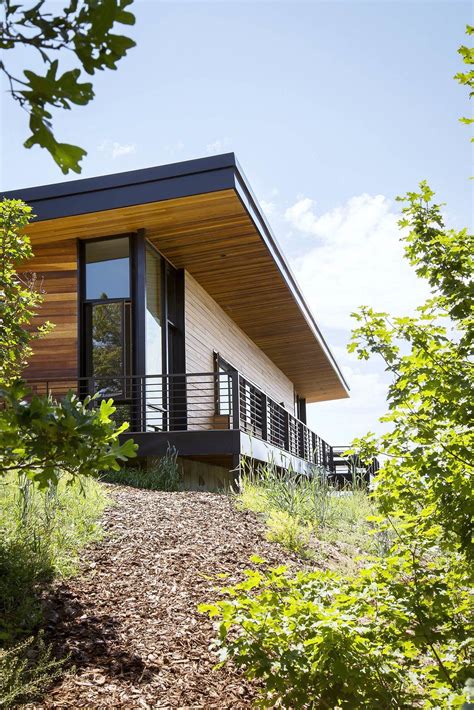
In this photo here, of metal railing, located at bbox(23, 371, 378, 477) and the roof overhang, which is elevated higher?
the roof overhang

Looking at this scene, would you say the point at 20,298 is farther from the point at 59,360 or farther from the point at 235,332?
the point at 235,332

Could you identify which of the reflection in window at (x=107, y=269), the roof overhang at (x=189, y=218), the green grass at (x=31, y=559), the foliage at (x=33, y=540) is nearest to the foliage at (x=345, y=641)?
the green grass at (x=31, y=559)

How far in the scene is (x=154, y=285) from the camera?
1057cm

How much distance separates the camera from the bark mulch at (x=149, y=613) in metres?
3.17

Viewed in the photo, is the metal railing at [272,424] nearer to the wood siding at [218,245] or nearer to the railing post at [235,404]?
the railing post at [235,404]

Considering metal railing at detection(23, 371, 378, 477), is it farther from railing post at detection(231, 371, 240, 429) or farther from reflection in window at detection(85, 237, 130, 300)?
reflection in window at detection(85, 237, 130, 300)

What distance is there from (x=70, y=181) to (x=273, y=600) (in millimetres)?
7954

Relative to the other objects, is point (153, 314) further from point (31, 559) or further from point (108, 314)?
point (31, 559)

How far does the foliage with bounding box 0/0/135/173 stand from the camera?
130 centimetres

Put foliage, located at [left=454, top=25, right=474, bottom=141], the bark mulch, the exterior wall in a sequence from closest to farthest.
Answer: foliage, located at [left=454, top=25, right=474, bottom=141] < the bark mulch < the exterior wall

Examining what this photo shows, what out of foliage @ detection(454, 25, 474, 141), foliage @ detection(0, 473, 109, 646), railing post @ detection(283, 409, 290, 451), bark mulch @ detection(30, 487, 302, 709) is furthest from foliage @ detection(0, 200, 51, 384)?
railing post @ detection(283, 409, 290, 451)

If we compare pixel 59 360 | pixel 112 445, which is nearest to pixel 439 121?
pixel 112 445

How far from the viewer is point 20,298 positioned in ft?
17.0

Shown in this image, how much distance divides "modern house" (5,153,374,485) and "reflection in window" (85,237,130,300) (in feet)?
0.05
